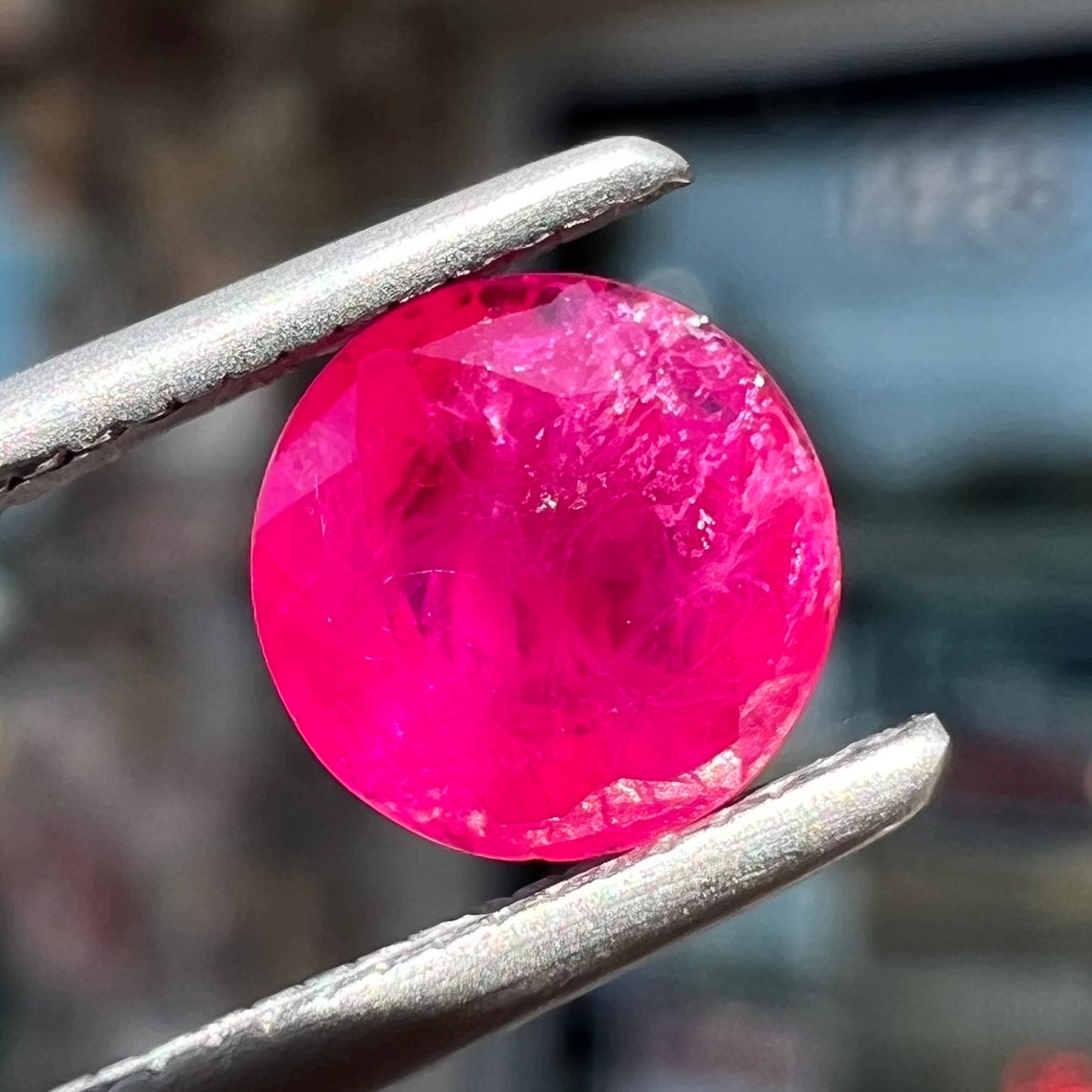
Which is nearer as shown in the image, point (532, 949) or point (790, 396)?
point (532, 949)

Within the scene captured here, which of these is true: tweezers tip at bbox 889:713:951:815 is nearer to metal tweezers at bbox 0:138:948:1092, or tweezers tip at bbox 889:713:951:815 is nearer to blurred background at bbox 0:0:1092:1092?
metal tweezers at bbox 0:138:948:1092

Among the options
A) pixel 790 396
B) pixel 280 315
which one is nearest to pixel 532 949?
pixel 280 315

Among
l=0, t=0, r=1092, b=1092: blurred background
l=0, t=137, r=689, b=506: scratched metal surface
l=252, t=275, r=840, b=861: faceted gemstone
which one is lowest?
l=0, t=0, r=1092, b=1092: blurred background

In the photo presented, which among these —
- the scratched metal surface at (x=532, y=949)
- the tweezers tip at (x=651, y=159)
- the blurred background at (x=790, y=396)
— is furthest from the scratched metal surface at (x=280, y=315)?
the blurred background at (x=790, y=396)

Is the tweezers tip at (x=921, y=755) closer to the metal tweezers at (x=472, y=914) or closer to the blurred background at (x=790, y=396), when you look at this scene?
the metal tweezers at (x=472, y=914)

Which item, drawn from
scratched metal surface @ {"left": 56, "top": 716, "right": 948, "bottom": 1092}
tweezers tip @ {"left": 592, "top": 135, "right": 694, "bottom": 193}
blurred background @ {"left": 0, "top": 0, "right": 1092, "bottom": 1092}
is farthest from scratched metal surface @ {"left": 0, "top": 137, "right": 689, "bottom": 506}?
blurred background @ {"left": 0, "top": 0, "right": 1092, "bottom": 1092}

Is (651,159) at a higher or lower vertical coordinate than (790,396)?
higher

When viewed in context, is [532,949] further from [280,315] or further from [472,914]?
[280,315]

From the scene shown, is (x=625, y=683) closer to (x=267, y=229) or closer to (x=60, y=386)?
(x=60, y=386)
